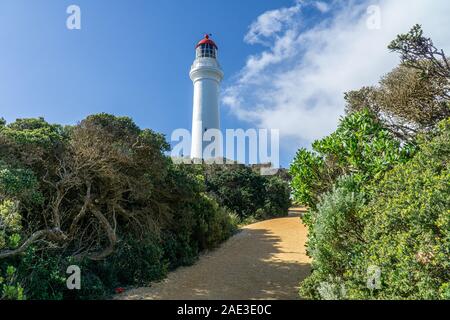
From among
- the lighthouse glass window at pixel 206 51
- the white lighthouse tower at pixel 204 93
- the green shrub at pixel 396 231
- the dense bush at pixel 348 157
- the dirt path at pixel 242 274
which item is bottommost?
the dirt path at pixel 242 274

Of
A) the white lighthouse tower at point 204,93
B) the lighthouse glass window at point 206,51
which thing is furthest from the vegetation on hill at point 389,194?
A: the lighthouse glass window at point 206,51

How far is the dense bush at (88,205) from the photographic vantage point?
6.64 meters

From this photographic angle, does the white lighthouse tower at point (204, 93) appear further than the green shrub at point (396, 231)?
Yes

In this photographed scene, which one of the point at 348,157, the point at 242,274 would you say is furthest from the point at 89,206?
the point at 348,157

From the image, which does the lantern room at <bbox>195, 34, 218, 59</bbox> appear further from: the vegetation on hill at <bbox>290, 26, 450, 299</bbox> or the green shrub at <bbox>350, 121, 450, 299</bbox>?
the green shrub at <bbox>350, 121, 450, 299</bbox>

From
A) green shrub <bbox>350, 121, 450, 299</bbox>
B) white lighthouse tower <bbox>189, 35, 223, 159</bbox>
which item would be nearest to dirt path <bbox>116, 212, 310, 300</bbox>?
green shrub <bbox>350, 121, 450, 299</bbox>

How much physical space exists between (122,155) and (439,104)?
939 centimetres

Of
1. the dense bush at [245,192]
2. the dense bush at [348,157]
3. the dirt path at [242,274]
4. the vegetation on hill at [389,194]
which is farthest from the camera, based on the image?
the dense bush at [245,192]

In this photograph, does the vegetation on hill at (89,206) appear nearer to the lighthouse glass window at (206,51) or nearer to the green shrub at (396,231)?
the green shrub at (396,231)

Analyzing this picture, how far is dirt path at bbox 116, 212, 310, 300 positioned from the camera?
7.78 meters

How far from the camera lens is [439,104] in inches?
352

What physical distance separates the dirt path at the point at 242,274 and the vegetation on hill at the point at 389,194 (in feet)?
5.64

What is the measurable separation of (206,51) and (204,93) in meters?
4.53

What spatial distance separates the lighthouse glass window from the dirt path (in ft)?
71.3
